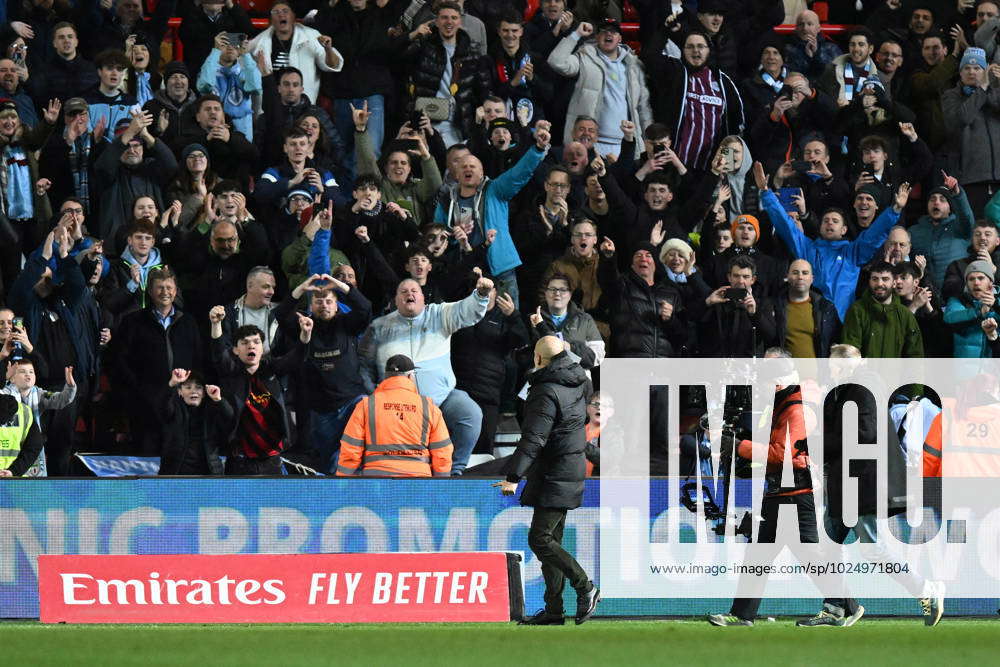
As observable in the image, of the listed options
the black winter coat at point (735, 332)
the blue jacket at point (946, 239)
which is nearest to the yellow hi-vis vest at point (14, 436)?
the black winter coat at point (735, 332)

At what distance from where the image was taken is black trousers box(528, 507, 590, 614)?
34.3 ft

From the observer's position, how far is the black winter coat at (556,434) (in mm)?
10383

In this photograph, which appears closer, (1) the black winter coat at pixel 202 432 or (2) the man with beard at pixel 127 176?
(1) the black winter coat at pixel 202 432

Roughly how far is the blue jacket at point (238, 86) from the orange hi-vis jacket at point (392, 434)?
13.9ft

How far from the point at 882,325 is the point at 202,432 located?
5.55 metres

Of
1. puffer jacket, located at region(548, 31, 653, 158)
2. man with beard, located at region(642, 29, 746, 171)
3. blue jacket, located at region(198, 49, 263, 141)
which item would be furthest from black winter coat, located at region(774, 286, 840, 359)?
blue jacket, located at region(198, 49, 263, 141)

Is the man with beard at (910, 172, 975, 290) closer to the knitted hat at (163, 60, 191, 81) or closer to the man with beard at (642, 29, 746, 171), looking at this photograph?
the man with beard at (642, 29, 746, 171)

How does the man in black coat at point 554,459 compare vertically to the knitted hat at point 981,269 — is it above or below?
below

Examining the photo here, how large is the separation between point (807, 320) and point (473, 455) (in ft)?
10.2

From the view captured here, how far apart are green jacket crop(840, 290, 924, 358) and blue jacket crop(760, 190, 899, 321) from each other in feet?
2.39

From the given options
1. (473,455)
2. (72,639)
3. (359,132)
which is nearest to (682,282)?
(473,455)

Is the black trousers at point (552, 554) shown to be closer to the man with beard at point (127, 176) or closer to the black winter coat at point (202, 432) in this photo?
the black winter coat at point (202, 432)

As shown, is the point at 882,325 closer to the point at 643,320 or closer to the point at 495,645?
the point at 643,320

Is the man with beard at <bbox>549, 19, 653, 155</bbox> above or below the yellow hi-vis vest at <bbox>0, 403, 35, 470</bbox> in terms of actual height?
above
